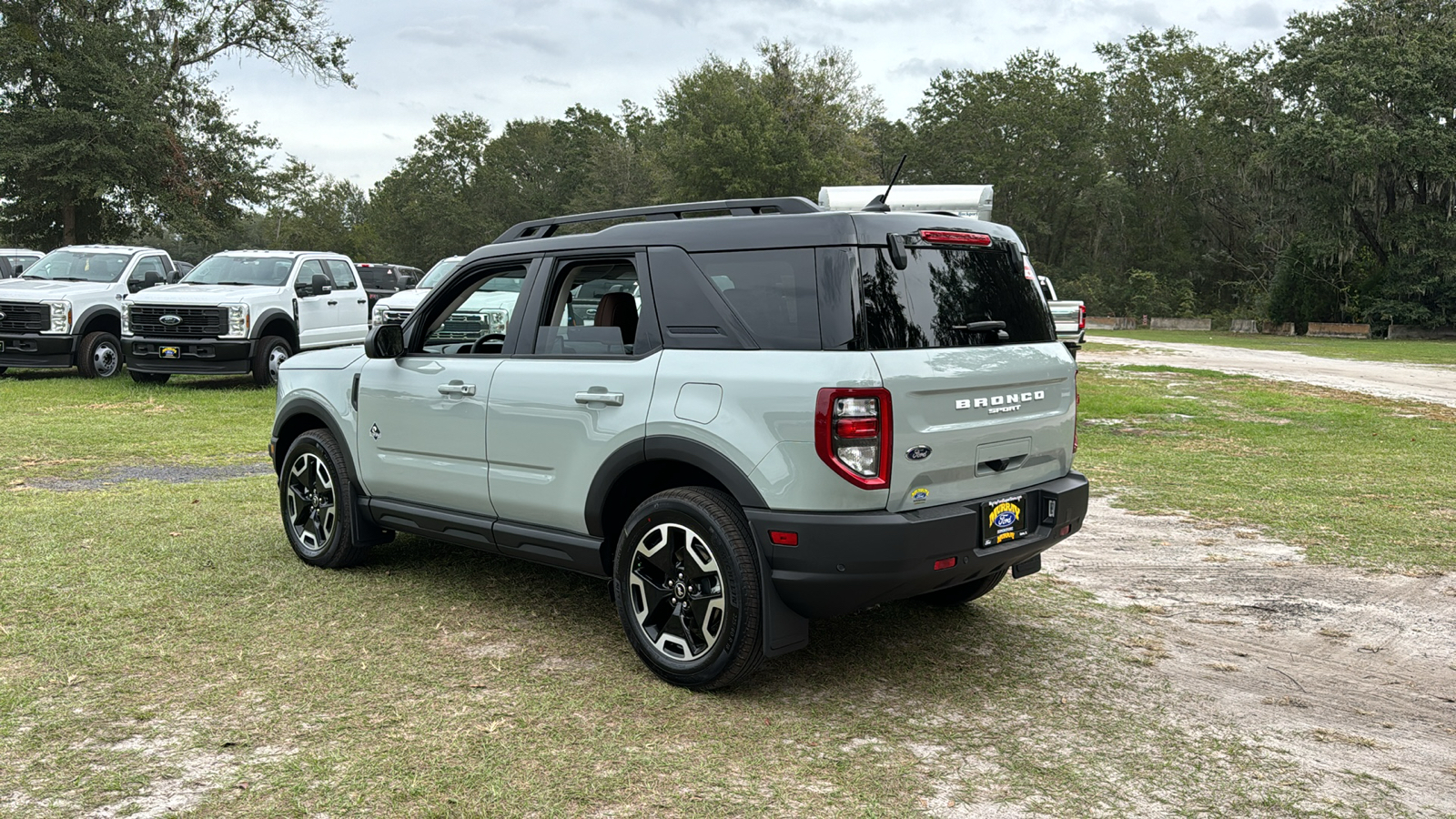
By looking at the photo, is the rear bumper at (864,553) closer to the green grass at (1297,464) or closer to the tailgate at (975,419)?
the tailgate at (975,419)

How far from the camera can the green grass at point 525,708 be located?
346 centimetres

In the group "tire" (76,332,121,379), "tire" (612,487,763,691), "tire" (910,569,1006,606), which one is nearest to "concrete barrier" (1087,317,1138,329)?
"tire" (76,332,121,379)

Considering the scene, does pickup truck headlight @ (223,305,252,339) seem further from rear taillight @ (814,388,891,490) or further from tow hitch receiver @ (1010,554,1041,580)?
rear taillight @ (814,388,891,490)

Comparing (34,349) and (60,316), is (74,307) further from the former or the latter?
(34,349)

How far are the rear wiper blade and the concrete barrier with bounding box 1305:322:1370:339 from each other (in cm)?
4608

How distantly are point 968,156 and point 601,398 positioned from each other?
242 feet

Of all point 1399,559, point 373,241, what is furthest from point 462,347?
point 373,241

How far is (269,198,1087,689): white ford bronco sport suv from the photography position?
3979 mm

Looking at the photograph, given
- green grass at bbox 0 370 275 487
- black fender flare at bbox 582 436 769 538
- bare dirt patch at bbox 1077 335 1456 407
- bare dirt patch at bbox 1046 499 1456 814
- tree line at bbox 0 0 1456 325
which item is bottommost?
bare dirt patch at bbox 1046 499 1456 814

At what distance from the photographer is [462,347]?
5.59 meters

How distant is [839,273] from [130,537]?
197 inches

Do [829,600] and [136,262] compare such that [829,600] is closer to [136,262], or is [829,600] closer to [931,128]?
[136,262]

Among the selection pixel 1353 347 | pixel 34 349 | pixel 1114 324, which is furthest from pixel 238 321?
pixel 1114 324

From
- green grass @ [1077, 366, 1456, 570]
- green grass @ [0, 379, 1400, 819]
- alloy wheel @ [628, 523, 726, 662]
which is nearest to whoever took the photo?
green grass @ [0, 379, 1400, 819]
